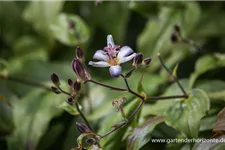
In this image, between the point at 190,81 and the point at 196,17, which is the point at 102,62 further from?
the point at 196,17

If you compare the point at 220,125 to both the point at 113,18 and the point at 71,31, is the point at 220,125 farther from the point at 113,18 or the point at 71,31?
the point at 113,18

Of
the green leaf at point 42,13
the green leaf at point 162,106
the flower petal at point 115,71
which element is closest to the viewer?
the flower petal at point 115,71

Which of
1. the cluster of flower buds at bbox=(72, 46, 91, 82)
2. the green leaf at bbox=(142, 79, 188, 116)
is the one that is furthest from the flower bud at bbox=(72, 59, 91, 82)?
the green leaf at bbox=(142, 79, 188, 116)

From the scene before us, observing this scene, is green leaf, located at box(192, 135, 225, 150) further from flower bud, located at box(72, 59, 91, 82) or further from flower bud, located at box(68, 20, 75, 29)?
flower bud, located at box(68, 20, 75, 29)

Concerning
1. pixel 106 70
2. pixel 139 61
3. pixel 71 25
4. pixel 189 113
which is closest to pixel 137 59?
pixel 139 61

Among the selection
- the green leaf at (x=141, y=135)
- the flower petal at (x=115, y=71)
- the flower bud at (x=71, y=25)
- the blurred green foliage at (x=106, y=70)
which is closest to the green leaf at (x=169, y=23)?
the blurred green foliage at (x=106, y=70)

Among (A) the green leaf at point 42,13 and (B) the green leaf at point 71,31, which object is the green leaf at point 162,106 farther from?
(A) the green leaf at point 42,13
